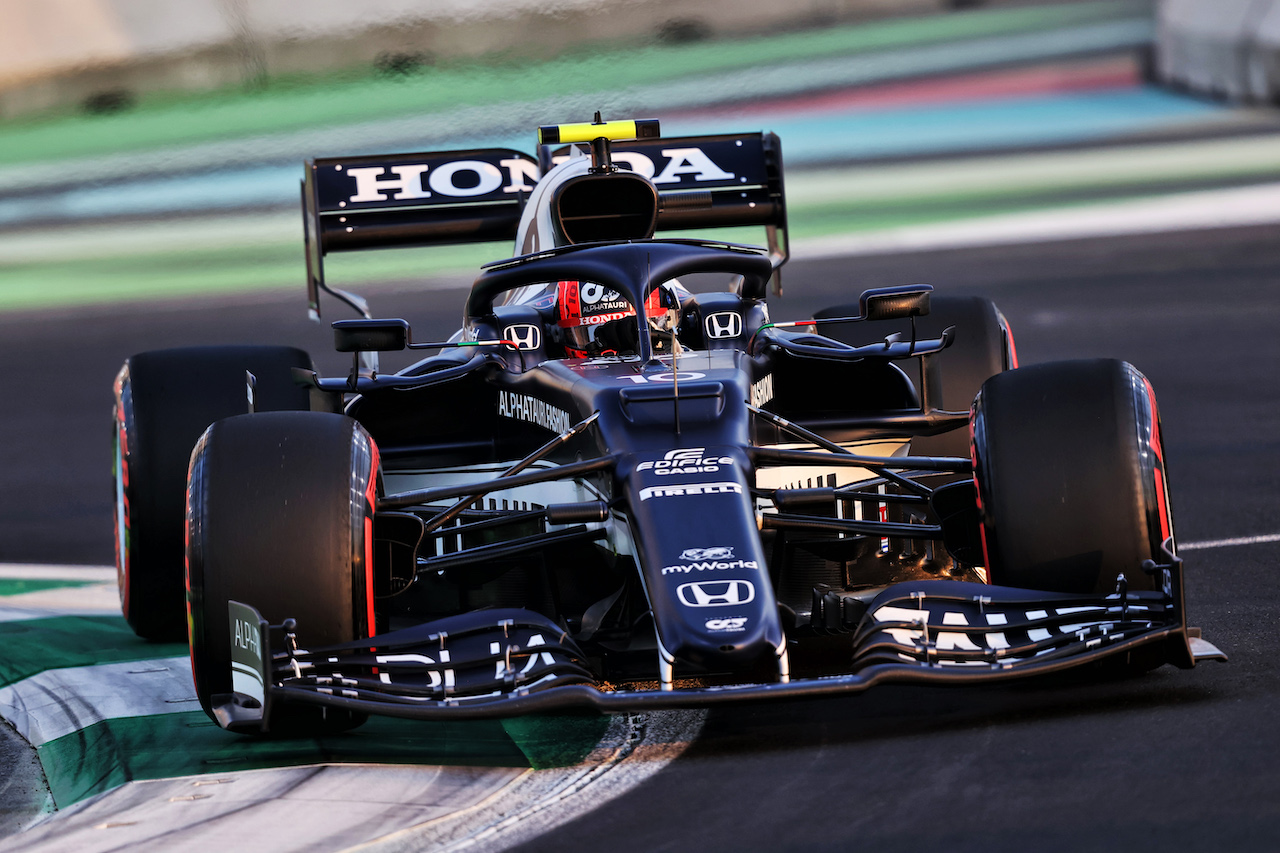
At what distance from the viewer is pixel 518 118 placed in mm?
23938

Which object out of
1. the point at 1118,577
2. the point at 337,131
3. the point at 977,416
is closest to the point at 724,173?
the point at 977,416

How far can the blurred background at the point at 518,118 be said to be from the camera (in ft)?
79.0

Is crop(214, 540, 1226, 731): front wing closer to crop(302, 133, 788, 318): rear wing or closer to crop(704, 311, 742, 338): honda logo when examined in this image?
crop(704, 311, 742, 338): honda logo

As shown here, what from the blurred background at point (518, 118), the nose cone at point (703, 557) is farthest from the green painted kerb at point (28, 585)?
the blurred background at point (518, 118)

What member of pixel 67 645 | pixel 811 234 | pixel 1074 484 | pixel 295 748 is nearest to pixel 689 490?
pixel 1074 484

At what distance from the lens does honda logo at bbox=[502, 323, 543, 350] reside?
7.42 meters

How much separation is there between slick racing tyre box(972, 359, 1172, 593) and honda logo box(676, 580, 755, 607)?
3.18 feet

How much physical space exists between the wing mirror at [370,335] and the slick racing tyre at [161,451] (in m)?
1.37

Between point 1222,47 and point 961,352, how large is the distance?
23991mm

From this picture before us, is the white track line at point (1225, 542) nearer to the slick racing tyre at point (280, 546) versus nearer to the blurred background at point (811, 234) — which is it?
the blurred background at point (811, 234)

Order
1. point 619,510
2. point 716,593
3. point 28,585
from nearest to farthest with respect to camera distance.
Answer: point 716,593, point 619,510, point 28,585

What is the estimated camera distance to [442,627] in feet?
18.3

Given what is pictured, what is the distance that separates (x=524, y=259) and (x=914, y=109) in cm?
2534

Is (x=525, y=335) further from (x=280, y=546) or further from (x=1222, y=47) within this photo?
(x=1222, y=47)
